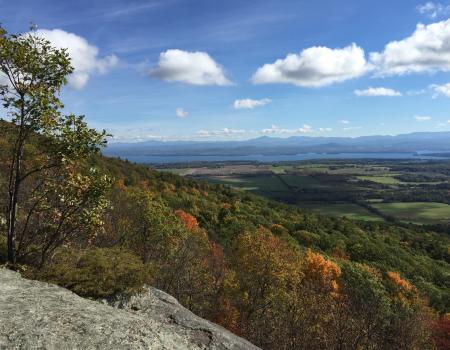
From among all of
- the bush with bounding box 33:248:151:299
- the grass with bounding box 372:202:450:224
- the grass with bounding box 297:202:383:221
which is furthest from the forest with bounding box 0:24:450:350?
the grass with bounding box 372:202:450:224

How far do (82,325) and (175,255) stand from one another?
1144 inches

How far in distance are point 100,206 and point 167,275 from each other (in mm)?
21101

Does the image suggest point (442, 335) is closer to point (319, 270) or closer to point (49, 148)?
point (319, 270)

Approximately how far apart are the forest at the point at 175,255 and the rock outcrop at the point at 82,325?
1.92 m


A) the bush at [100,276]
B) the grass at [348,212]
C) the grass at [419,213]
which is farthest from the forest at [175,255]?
the grass at [419,213]

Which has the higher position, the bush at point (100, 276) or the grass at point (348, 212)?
the bush at point (100, 276)

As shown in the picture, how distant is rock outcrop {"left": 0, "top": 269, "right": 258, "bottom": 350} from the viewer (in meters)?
11.6

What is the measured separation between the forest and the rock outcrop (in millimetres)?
1924

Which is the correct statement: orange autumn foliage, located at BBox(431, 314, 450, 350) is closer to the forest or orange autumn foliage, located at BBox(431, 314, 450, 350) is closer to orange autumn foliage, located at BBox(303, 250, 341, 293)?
the forest

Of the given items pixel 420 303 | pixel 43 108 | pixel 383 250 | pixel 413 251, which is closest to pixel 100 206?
pixel 43 108

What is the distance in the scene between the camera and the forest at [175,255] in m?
17.5

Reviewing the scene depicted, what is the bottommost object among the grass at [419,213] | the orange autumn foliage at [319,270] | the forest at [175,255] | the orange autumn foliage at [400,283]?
the grass at [419,213]

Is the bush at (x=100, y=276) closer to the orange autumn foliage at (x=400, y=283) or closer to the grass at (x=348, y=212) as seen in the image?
the orange autumn foliage at (x=400, y=283)

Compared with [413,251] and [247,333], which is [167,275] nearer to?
[247,333]
